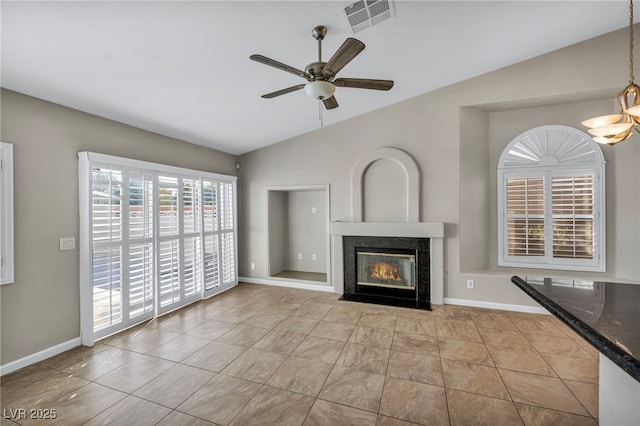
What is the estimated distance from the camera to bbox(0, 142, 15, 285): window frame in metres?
2.44

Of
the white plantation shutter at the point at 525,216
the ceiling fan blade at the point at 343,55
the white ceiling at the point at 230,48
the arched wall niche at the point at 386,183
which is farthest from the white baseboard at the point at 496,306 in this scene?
the ceiling fan blade at the point at 343,55

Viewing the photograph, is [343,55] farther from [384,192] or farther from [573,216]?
[573,216]

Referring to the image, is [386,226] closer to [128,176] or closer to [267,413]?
[267,413]

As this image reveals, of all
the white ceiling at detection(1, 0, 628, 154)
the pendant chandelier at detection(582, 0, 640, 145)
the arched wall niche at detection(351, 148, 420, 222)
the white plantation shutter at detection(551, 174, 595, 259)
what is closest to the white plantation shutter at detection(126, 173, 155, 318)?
the white ceiling at detection(1, 0, 628, 154)

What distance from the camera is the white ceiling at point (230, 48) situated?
1.94 metres

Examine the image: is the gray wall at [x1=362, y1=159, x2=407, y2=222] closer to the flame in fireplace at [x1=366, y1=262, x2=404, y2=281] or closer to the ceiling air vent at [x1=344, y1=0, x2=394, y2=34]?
the flame in fireplace at [x1=366, y1=262, x2=404, y2=281]

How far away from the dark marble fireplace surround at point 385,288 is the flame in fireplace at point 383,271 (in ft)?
0.59

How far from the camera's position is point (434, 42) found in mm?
2922

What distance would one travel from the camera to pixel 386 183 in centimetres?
448

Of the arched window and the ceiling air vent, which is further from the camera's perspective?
the arched window

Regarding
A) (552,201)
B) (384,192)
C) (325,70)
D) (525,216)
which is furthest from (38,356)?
(552,201)

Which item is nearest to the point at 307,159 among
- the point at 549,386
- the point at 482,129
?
the point at 482,129

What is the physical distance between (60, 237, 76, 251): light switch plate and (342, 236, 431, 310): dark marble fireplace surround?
358 cm

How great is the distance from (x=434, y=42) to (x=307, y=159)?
8.81 ft
